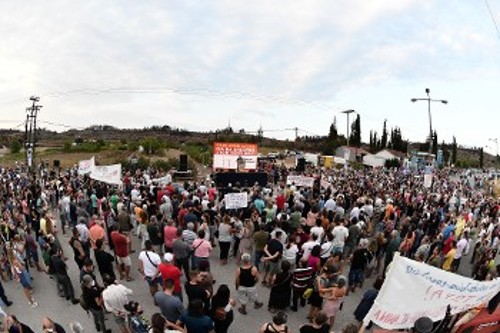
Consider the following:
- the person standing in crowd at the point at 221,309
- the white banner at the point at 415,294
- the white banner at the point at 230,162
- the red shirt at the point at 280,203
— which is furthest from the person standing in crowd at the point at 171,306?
the white banner at the point at 230,162

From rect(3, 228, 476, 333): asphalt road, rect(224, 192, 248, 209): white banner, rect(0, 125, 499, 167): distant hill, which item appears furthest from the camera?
rect(0, 125, 499, 167): distant hill

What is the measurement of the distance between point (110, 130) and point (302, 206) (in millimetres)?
115055

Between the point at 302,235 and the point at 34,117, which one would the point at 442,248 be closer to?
Result: the point at 302,235

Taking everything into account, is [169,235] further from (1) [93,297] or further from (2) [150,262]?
(1) [93,297]

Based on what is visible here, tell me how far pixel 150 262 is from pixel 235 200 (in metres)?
5.46

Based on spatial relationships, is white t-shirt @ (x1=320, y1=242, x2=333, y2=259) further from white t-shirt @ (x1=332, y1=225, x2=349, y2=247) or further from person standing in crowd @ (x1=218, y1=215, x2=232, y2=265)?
person standing in crowd @ (x1=218, y1=215, x2=232, y2=265)

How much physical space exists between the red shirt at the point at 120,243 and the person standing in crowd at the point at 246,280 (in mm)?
3010

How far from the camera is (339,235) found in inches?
424

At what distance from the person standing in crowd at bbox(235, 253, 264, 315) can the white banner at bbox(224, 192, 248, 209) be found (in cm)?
523

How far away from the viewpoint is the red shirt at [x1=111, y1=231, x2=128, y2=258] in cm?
973

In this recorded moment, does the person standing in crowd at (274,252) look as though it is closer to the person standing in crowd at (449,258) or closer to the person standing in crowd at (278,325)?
the person standing in crowd at (278,325)

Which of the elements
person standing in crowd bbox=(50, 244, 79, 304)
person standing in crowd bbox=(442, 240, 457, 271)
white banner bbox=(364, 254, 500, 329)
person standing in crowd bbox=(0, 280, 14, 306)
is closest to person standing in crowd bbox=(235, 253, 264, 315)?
white banner bbox=(364, 254, 500, 329)

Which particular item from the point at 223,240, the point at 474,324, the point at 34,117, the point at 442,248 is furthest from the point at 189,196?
the point at 34,117

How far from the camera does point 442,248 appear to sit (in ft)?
39.3
